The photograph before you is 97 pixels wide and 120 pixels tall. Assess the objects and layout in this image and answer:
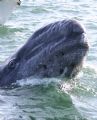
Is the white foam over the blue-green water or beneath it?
over

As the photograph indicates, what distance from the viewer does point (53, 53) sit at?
8688 millimetres

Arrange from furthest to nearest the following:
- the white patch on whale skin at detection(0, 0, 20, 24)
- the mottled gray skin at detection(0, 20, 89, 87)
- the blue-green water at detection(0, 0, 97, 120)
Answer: the white patch on whale skin at detection(0, 0, 20, 24)
the blue-green water at detection(0, 0, 97, 120)
the mottled gray skin at detection(0, 20, 89, 87)

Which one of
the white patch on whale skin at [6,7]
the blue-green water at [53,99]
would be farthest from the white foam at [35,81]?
the white patch on whale skin at [6,7]

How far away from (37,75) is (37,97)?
2.24 ft

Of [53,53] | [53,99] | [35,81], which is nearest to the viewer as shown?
[53,53]

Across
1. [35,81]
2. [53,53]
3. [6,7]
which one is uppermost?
[53,53]

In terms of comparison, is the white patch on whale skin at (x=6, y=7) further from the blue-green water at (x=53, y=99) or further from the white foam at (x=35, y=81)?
the white foam at (x=35, y=81)

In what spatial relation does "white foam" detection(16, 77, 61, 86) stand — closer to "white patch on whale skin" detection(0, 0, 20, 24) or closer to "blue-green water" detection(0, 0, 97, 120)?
"blue-green water" detection(0, 0, 97, 120)

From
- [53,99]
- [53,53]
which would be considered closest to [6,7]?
[53,99]

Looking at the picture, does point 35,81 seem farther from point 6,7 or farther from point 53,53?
point 6,7

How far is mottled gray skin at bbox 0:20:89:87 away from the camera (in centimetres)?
851

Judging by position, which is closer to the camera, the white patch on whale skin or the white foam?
the white foam

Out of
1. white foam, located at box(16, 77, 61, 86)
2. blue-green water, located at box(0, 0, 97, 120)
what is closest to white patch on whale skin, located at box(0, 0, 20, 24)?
blue-green water, located at box(0, 0, 97, 120)

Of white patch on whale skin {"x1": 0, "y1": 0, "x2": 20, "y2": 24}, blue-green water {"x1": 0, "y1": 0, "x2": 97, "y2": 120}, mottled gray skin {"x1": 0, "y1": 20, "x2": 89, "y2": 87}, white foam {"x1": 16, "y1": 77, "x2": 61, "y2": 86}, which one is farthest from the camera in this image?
white patch on whale skin {"x1": 0, "y1": 0, "x2": 20, "y2": 24}
